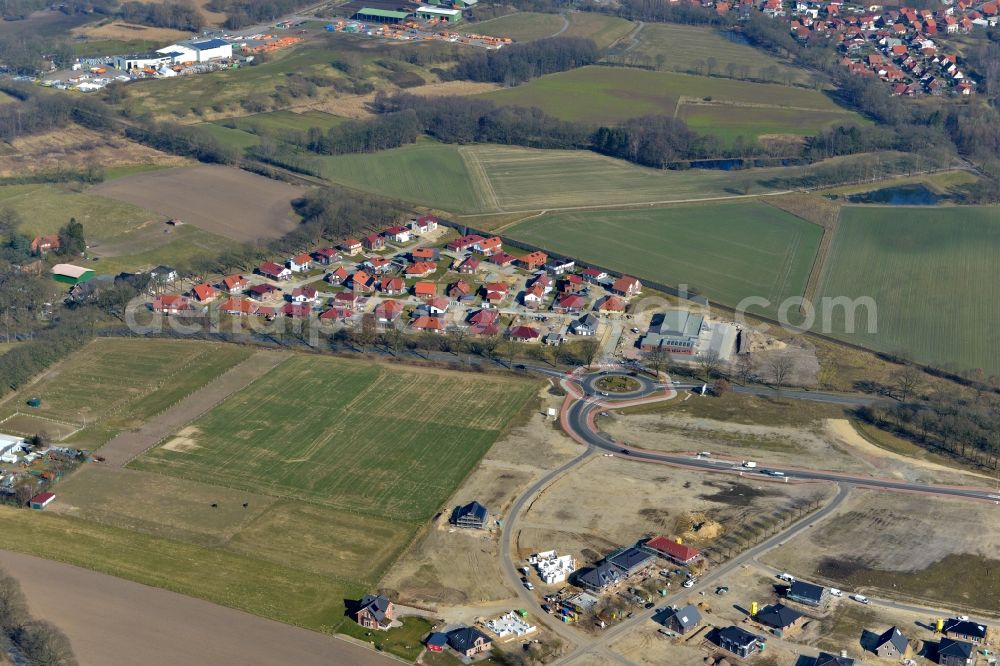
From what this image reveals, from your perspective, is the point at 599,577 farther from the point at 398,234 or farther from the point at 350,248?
the point at 398,234

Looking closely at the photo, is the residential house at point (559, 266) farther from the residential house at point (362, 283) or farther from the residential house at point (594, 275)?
the residential house at point (362, 283)

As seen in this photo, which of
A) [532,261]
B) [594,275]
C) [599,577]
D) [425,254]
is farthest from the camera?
[425,254]

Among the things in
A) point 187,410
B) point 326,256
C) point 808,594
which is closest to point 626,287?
point 326,256

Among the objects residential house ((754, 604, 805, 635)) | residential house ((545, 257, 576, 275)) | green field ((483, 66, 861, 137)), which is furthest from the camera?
green field ((483, 66, 861, 137))

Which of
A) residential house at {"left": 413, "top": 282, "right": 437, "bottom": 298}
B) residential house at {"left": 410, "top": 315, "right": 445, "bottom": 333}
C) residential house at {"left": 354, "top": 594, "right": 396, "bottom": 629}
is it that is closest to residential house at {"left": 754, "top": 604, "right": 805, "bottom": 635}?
residential house at {"left": 354, "top": 594, "right": 396, "bottom": 629}

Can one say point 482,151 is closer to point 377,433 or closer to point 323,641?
point 377,433

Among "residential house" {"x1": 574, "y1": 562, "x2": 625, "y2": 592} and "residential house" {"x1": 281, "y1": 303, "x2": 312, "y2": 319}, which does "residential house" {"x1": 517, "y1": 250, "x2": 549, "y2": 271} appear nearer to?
"residential house" {"x1": 281, "y1": 303, "x2": 312, "y2": 319}
